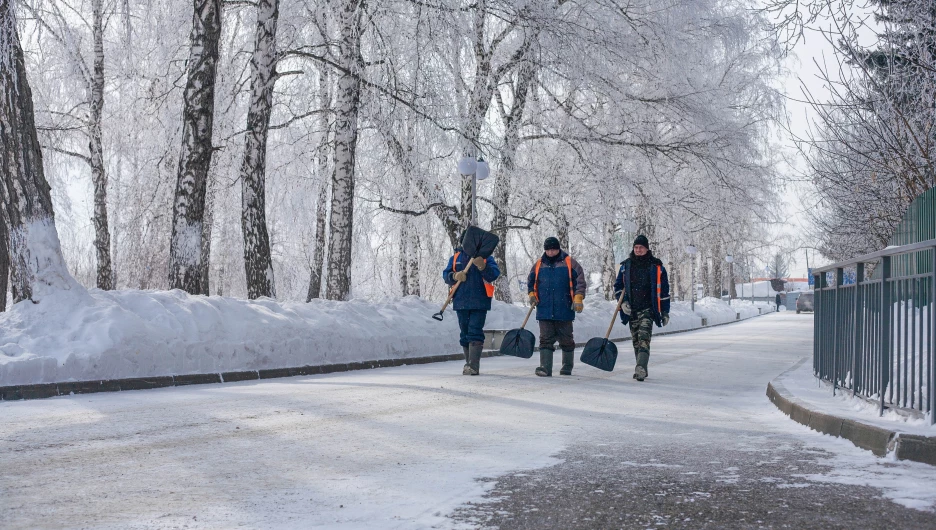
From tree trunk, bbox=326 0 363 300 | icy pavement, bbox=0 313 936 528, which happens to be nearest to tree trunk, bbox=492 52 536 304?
tree trunk, bbox=326 0 363 300

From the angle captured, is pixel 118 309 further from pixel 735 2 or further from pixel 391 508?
pixel 735 2

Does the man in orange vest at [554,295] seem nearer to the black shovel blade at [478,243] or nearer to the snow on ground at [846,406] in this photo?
the black shovel blade at [478,243]

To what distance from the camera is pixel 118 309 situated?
12.5 metres

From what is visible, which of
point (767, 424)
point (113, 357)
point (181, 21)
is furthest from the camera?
point (181, 21)

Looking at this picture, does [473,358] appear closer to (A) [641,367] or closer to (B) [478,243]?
(B) [478,243]

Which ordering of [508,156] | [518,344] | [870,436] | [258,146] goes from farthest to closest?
[508,156] → [258,146] → [518,344] → [870,436]

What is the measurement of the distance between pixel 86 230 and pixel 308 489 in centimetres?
3214

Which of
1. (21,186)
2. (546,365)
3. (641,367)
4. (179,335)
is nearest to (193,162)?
(21,186)

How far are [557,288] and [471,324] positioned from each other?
1.28 meters

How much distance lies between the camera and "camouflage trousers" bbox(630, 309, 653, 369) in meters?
13.7

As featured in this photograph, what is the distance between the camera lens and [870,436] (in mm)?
7020

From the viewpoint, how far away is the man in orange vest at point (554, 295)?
14.1 metres

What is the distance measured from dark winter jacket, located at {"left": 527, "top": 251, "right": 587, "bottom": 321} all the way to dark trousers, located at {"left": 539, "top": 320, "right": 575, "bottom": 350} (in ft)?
0.36

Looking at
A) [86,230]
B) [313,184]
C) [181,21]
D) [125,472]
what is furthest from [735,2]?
[125,472]
